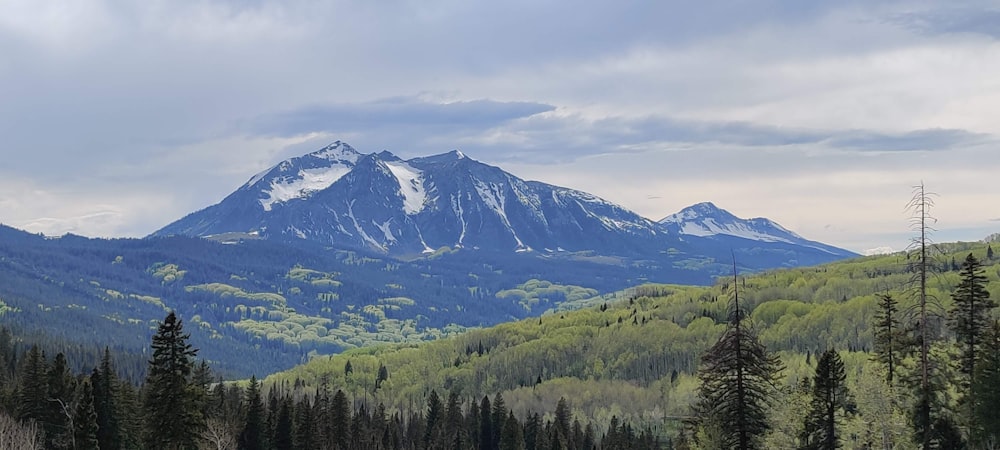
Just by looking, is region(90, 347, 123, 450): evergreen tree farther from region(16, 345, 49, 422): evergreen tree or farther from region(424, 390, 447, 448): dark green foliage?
region(424, 390, 447, 448): dark green foliage

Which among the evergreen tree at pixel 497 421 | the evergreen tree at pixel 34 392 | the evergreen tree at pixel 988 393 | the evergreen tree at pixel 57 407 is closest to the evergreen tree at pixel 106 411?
the evergreen tree at pixel 57 407

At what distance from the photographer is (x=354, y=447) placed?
132375 mm

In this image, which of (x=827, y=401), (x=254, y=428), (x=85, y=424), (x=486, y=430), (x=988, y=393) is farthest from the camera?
(x=486, y=430)

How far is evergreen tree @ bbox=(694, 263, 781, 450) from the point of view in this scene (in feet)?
140

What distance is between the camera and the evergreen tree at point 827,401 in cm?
6084

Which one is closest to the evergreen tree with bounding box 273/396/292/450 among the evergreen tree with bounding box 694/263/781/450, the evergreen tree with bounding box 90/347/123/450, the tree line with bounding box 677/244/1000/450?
the evergreen tree with bounding box 90/347/123/450

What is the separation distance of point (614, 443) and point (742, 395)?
9590 cm

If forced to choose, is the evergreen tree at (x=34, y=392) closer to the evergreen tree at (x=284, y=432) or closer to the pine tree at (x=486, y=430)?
the evergreen tree at (x=284, y=432)

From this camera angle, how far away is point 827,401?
6166cm

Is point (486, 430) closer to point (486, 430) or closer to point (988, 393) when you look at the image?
point (486, 430)

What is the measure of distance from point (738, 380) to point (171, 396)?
35.5m

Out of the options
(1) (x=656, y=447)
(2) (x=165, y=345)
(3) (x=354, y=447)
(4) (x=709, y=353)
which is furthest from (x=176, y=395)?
(1) (x=656, y=447)

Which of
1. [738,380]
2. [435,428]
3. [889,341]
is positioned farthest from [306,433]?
[738,380]

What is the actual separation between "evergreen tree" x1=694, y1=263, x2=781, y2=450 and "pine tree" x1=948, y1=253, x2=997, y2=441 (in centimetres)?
2232
